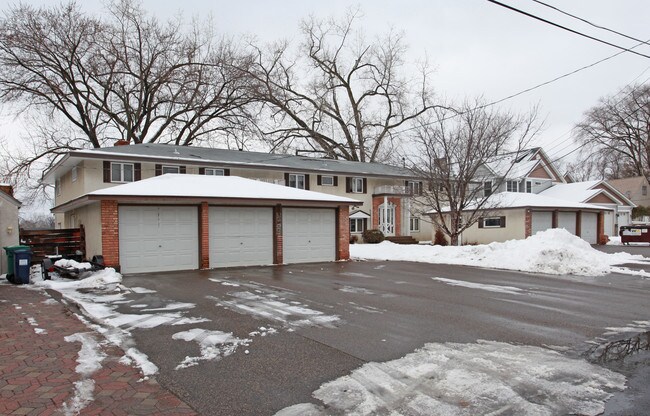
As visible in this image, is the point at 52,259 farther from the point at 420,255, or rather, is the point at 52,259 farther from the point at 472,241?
the point at 472,241

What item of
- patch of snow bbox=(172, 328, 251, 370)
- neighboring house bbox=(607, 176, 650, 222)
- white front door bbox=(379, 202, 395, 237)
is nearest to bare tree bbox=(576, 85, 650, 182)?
neighboring house bbox=(607, 176, 650, 222)

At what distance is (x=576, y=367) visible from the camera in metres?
5.13

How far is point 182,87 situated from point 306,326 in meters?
31.0

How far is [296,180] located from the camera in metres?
31.1

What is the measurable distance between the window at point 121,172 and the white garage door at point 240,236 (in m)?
11.2

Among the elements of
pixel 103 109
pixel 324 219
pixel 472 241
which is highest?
pixel 103 109

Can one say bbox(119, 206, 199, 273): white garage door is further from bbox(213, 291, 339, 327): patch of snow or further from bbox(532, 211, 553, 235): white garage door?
bbox(532, 211, 553, 235): white garage door

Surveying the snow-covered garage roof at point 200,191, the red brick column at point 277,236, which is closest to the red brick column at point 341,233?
the snow-covered garage roof at point 200,191

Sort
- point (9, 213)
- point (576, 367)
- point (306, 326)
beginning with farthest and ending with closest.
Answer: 1. point (9, 213)
2. point (306, 326)
3. point (576, 367)

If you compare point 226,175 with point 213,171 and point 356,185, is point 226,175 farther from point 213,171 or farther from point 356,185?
point 356,185

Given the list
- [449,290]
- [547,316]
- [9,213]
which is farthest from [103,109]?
[547,316]

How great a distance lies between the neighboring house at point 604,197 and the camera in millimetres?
38438

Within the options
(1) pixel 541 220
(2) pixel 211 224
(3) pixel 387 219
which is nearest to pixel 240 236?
(2) pixel 211 224

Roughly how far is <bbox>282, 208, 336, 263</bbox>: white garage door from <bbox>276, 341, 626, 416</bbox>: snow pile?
12603 millimetres
